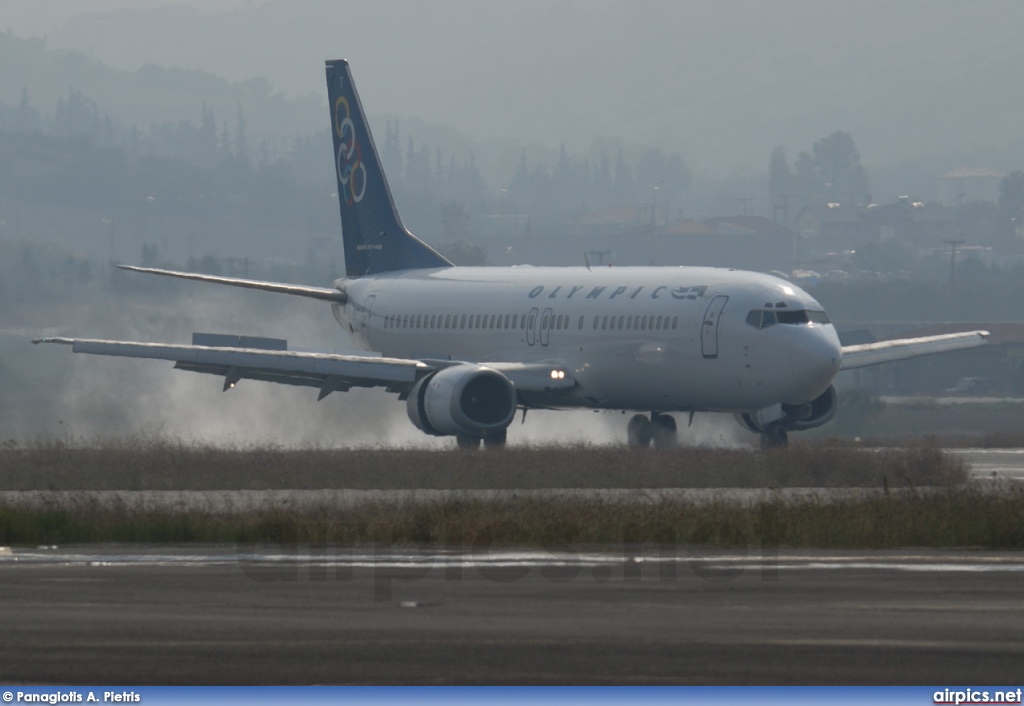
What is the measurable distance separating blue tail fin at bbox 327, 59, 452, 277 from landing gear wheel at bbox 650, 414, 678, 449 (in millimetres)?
9440

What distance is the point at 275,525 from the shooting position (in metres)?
21.1

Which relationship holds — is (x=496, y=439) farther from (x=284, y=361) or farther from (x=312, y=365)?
(x=284, y=361)

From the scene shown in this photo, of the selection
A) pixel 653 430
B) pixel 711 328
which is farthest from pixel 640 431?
pixel 711 328

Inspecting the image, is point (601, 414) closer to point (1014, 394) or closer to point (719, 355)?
point (719, 355)

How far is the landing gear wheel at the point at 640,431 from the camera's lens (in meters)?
40.7

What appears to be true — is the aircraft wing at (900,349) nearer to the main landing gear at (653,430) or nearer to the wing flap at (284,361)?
the main landing gear at (653,430)

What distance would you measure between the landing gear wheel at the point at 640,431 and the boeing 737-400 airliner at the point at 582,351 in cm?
5

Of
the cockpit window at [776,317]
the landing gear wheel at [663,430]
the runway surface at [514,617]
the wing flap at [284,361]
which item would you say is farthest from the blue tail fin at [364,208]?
the runway surface at [514,617]

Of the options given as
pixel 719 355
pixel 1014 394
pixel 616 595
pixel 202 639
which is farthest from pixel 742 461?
pixel 1014 394

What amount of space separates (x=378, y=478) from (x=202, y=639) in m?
17.0

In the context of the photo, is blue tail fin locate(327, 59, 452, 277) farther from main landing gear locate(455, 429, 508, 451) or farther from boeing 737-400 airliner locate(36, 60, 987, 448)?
main landing gear locate(455, 429, 508, 451)

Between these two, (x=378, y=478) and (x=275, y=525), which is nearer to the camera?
(x=275, y=525)

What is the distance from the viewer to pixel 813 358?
3462cm

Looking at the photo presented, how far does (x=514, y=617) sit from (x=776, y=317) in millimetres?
22088
